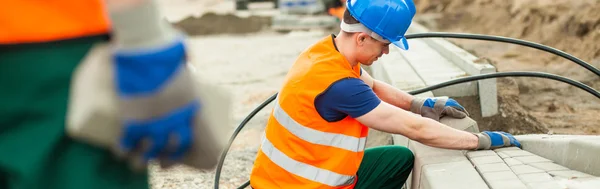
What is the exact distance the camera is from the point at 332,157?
3.58 meters

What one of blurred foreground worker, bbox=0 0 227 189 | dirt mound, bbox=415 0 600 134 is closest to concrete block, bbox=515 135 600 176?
dirt mound, bbox=415 0 600 134

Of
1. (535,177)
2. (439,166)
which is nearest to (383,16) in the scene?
(439,166)

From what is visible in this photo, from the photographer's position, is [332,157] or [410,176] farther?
[410,176]

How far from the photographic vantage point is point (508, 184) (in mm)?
3287

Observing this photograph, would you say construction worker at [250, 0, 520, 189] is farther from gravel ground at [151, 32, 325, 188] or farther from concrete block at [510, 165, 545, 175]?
gravel ground at [151, 32, 325, 188]

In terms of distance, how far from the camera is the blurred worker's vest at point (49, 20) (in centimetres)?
143

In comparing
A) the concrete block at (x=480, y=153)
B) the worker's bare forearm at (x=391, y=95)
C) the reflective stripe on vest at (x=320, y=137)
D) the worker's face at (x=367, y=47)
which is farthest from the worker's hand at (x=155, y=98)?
the worker's bare forearm at (x=391, y=95)

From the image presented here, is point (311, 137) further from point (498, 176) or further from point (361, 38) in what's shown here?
point (498, 176)

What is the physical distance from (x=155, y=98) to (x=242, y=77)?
10.2 metres

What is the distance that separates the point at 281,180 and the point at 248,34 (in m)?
15.8

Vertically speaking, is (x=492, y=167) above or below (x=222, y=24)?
above

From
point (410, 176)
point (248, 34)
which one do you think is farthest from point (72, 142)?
point (248, 34)

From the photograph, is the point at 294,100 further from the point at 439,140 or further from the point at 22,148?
the point at 22,148

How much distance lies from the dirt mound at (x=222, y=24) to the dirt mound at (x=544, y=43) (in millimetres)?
5887
